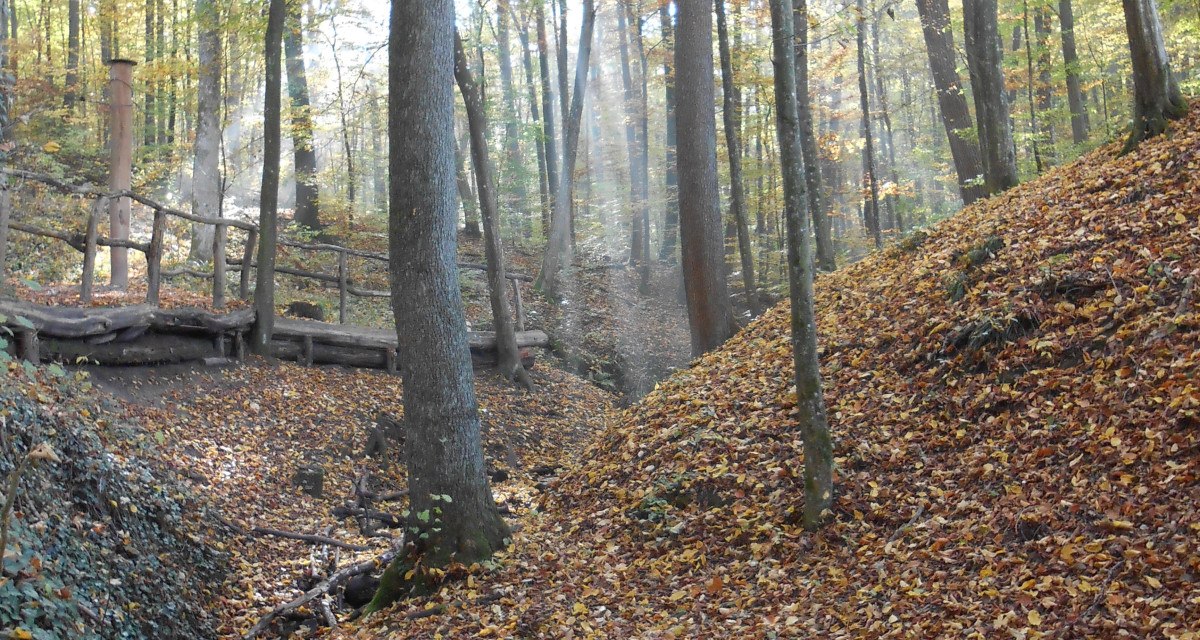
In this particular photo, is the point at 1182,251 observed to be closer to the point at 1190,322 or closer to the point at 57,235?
the point at 1190,322

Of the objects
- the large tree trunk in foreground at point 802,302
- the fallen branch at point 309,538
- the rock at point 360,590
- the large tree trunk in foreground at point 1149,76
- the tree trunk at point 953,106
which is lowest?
the rock at point 360,590

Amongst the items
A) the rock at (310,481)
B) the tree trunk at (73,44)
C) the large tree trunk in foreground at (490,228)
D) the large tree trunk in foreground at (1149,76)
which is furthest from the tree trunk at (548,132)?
the large tree trunk in foreground at (1149,76)

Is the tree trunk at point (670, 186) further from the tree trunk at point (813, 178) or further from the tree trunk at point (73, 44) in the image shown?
the tree trunk at point (73, 44)

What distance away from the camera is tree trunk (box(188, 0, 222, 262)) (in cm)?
1644

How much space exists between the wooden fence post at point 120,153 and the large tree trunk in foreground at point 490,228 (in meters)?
4.93

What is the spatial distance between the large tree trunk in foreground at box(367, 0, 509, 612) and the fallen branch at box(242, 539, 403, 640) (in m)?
0.61

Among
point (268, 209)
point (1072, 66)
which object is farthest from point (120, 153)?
point (1072, 66)

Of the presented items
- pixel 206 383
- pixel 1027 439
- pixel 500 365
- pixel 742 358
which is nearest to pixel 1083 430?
pixel 1027 439

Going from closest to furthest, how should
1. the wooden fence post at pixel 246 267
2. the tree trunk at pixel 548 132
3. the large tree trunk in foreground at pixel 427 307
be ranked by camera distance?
the large tree trunk in foreground at pixel 427 307 → the wooden fence post at pixel 246 267 → the tree trunk at pixel 548 132

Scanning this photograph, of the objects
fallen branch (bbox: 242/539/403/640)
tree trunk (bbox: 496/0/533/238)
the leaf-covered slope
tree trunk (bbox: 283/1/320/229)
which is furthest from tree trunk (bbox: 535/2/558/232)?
fallen branch (bbox: 242/539/403/640)

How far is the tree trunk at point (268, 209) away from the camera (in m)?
11.7

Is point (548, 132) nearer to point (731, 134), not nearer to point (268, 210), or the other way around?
point (731, 134)

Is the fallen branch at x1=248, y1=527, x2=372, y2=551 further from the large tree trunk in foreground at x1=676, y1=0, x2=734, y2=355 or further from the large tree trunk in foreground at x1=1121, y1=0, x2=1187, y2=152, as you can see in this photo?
the large tree trunk in foreground at x1=1121, y1=0, x2=1187, y2=152

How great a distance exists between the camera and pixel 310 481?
9.52 m
